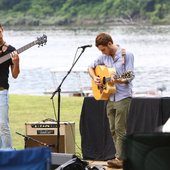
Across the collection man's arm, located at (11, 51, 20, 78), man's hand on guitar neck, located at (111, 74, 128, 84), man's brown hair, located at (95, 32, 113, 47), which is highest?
man's brown hair, located at (95, 32, 113, 47)

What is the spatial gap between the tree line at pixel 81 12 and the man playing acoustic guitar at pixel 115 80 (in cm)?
5953

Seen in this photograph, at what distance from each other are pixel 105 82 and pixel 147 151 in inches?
150

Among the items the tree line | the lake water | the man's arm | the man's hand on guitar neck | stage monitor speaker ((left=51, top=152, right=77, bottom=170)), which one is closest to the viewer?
stage monitor speaker ((left=51, top=152, right=77, bottom=170))

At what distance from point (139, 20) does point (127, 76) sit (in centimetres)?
6572

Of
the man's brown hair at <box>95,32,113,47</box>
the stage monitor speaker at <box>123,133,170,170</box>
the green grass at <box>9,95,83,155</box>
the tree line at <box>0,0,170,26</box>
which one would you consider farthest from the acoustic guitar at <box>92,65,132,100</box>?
the tree line at <box>0,0,170,26</box>

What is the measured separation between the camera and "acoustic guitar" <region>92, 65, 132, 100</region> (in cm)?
739

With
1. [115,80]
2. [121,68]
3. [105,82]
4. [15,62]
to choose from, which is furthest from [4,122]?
[121,68]

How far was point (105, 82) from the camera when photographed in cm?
750

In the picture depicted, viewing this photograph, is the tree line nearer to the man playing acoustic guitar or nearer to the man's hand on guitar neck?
the man playing acoustic guitar

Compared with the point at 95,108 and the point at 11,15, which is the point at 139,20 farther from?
the point at 95,108

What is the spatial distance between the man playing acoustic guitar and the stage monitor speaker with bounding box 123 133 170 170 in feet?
11.5

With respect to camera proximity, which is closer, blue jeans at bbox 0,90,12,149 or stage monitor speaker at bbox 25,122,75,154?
blue jeans at bbox 0,90,12,149

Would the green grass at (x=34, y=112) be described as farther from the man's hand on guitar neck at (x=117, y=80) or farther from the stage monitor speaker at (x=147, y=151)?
the stage monitor speaker at (x=147, y=151)

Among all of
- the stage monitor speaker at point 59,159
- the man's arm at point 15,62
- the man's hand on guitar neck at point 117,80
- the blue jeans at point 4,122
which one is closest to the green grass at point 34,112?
the blue jeans at point 4,122
